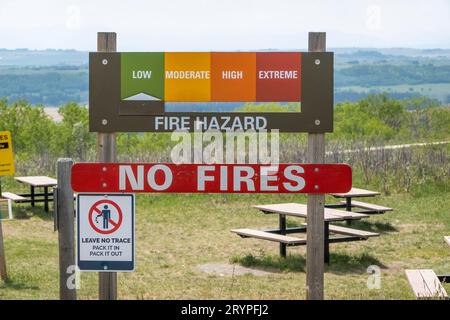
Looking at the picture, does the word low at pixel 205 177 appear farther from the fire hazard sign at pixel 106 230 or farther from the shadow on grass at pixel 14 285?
the shadow on grass at pixel 14 285

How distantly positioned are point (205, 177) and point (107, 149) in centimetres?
71

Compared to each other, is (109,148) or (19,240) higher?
(109,148)

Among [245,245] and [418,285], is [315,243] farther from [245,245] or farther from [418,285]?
[245,245]

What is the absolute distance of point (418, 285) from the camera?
7398 millimetres

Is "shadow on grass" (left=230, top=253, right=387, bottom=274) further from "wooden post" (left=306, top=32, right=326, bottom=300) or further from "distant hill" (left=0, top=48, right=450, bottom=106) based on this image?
"distant hill" (left=0, top=48, right=450, bottom=106)

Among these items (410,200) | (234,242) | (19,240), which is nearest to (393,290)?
(234,242)

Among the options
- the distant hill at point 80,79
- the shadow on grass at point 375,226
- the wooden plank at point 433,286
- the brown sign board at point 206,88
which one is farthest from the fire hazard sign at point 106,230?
the distant hill at point 80,79

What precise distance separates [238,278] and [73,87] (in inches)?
5691

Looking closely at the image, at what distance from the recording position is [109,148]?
6.12 m

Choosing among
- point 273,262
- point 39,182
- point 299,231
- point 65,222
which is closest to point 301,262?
point 273,262

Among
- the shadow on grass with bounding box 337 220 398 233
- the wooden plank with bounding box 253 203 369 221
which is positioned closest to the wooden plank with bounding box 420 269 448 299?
the wooden plank with bounding box 253 203 369 221

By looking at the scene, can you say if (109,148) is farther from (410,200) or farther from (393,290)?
(410,200)

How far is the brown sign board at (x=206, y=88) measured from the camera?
6.07m
